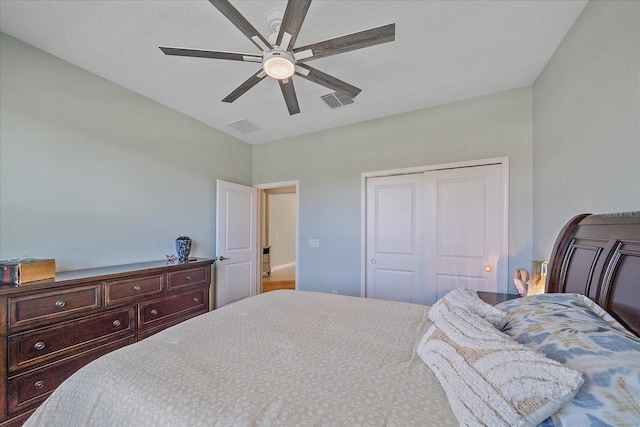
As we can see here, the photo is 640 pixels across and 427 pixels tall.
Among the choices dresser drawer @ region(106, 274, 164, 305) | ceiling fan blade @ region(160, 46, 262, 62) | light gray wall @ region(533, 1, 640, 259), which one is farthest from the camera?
dresser drawer @ region(106, 274, 164, 305)

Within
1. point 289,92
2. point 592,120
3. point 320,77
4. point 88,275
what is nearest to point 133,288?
point 88,275

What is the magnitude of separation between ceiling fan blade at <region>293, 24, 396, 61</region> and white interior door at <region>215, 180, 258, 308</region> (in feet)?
8.04

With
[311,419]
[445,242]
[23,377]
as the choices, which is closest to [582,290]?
[311,419]

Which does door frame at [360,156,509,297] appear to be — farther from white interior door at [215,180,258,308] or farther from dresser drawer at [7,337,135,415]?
dresser drawer at [7,337,135,415]

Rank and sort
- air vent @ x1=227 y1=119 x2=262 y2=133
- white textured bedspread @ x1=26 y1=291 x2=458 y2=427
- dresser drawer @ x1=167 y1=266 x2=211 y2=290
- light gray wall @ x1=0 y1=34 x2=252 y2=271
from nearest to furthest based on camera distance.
Result: white textured bedspread @ x1=26 y1=291 x2=458 y2=427 < light gray wall @ x1=0 y1=34 x2=252 y2=271 < dresser drawer @ x1=167 y1=266 x2=211 y2=290 < air vent @ x1=227 y1=119 x2=262 y2=133

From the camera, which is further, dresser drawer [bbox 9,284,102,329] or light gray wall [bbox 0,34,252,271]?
light gray wall [bbox 0,34,252,271]

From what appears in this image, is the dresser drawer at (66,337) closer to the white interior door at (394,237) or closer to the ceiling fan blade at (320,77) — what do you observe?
the ceiling fan blade at (320,77)

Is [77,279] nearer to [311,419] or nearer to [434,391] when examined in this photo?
[311,419]

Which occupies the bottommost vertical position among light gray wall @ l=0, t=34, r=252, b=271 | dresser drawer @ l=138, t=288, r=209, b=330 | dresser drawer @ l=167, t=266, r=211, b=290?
dresser drawer @ l=138, t=288, r=209, b=330

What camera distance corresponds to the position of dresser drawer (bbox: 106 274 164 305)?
81.0 inches

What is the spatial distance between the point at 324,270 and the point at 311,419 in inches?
115

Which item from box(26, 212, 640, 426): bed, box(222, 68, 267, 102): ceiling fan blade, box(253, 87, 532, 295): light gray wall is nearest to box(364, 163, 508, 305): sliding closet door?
box(253, 87, 532, 295): light gray wall

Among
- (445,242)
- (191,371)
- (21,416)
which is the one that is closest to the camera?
(191,371)

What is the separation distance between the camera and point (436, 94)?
271cm
